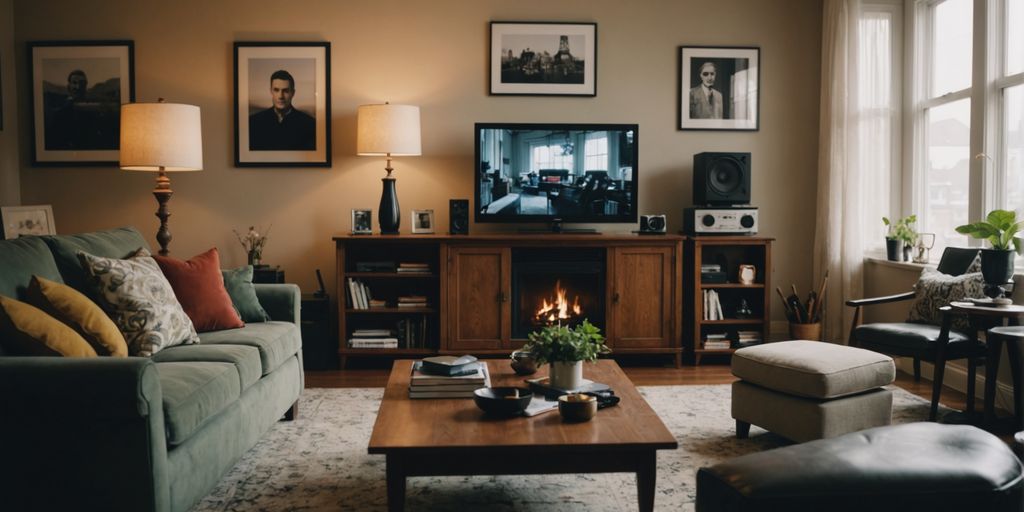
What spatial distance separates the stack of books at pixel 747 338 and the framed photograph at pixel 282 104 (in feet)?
9.94

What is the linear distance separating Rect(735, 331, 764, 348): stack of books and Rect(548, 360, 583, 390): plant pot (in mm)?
2719

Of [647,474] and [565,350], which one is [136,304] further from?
[647,474]

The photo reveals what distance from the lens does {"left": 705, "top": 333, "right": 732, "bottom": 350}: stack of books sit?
208 inches

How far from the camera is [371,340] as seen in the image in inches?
202

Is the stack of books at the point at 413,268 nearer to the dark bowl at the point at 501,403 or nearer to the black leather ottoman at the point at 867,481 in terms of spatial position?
the dark bowl at the point at 501,403

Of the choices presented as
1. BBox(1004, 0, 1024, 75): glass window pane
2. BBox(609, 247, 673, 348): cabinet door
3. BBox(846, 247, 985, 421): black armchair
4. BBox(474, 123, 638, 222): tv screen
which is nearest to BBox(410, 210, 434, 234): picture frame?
BBox(474, 123, 638, 222): tv screen

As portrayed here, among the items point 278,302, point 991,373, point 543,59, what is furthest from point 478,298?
point 991,373

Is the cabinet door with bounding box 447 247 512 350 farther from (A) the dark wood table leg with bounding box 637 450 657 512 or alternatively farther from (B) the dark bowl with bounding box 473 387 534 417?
(A) the dark wood table leg with bounding box 637 450 657 512

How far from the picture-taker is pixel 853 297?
5426mm

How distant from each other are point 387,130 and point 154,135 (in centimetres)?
138

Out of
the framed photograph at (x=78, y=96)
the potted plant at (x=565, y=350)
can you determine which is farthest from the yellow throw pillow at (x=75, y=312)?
the framed photograph at (x=78, y=96)

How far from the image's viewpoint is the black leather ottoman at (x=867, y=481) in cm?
177

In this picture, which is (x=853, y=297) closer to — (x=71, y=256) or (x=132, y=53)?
(x=71, y=256)

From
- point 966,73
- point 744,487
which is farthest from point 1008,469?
point 966,73
